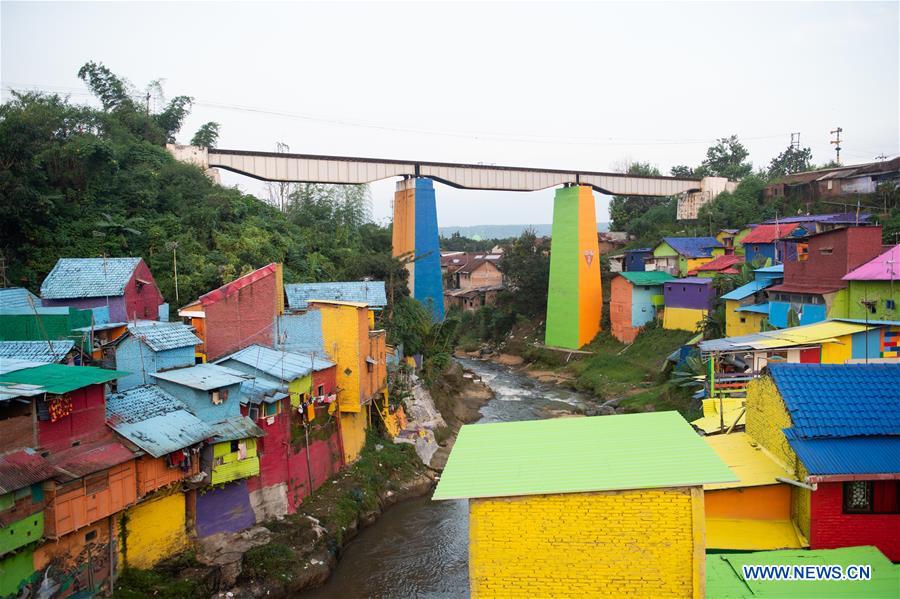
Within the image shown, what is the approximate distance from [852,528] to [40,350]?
13734mm

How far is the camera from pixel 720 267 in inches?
1291

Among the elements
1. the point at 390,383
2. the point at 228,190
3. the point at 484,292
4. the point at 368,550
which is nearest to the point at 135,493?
the point at 368,550

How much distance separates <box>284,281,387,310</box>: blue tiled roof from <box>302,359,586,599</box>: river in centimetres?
610

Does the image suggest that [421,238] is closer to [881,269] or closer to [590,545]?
[881,269]

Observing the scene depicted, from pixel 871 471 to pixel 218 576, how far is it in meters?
10.7

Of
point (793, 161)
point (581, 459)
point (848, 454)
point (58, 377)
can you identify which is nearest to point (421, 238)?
point (58, 377)

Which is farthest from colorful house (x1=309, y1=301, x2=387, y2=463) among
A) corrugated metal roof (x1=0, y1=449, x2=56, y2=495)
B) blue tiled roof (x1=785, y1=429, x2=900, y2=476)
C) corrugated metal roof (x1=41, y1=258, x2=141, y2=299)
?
blue tiled roof (x1=785, y1=429, x2=900, y2=476)

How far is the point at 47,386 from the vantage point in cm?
1053

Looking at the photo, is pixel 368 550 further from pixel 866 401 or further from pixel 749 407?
pixel 866 401

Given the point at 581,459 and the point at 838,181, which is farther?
the point at 838,181

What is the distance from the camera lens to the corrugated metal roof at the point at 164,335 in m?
14.2

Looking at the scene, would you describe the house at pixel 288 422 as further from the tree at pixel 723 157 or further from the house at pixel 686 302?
the tree at pixel 723 157

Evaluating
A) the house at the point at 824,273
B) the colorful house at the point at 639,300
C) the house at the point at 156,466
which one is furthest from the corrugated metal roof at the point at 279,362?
the colorful house at the point at 639,300

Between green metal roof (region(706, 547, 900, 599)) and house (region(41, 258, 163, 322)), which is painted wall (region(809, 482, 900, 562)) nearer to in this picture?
green metal roof (region(706, 547, 900, 599))
